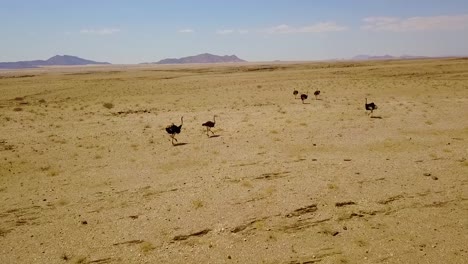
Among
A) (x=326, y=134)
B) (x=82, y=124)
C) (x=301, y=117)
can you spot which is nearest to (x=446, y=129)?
(x=326, y=134)

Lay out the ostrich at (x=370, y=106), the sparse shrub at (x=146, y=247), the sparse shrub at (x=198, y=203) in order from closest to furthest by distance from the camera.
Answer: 1. the sparse shrub at (x=146, y=247)
2. the sparse shrub at (x=198, y=203)
3. the ostrich at (x=370, y=106)

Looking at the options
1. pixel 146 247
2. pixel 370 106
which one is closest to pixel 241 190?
pixel 146 247

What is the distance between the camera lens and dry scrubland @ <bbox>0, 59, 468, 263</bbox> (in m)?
10.1

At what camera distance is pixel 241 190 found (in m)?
13.7

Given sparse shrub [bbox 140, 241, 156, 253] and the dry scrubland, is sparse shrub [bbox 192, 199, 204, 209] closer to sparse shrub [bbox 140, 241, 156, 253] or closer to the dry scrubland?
the dry scrubland

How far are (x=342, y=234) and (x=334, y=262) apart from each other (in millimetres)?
1388

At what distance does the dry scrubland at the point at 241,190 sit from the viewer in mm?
10117

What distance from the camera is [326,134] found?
21516 millimetres

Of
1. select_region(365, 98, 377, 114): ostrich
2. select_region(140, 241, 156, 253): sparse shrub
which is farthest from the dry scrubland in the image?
select_region(365, 98, 377, 114): ostrich

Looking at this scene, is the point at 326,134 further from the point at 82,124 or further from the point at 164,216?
the point at 82,124

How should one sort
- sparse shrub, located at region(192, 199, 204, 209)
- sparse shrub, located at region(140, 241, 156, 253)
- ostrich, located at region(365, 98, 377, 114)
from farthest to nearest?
ostrich, located at region(365, 98, 377, 114)
sparse shrub, located at region(192, 199, 204, 209)
sparse shrub, located at region(140, 241, 156, 253)

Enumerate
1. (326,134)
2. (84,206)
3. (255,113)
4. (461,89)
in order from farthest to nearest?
(461,89), (255,113), (326,134), (84,206)

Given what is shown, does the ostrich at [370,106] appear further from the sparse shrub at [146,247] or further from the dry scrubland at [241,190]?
the sparse shrub at [146,247]

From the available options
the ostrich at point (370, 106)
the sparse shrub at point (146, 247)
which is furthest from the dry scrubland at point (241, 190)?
the ostrich at point (370, 106)
